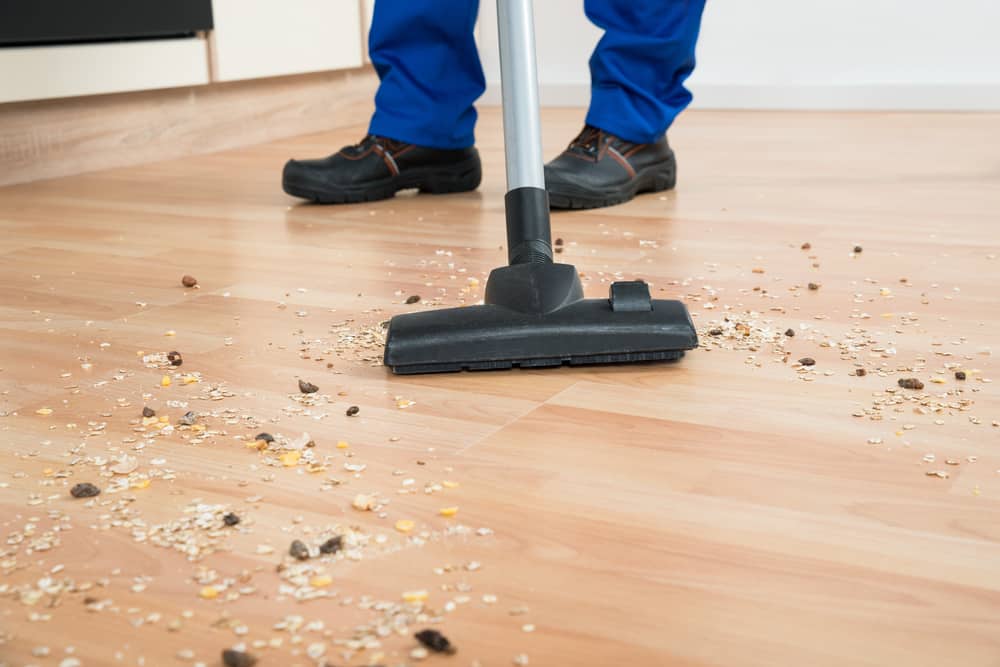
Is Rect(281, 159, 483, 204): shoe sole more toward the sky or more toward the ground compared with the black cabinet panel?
more toward the ground

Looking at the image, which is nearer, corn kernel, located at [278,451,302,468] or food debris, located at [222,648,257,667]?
food debris, located at [222,648,257,667]

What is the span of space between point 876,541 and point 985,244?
0.92 metres

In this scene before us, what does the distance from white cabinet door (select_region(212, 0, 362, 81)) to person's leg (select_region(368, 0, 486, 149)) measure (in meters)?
0.68

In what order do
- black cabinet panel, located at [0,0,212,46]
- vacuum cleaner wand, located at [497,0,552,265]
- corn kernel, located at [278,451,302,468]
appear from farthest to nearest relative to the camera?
black cabinet panel, located at [0,0,212,46], vacuum cleaner wand, located at [497,0,552,265], corn kernel, located at [278,451,302,468]

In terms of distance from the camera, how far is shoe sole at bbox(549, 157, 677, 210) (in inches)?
68.0

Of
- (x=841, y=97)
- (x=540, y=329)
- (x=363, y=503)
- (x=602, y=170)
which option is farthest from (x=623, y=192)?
(x=841, y=97)

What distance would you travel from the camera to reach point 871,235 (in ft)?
4.94

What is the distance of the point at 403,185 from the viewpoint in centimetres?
189

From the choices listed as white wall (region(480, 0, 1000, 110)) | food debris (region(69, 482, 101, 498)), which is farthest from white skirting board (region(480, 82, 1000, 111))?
food debris (region(69, 482, 101, 498))

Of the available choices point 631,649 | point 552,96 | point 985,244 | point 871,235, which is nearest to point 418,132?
point 871,235

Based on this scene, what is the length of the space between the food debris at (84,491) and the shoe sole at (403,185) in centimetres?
115

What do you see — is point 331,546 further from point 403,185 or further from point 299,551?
point 403,185

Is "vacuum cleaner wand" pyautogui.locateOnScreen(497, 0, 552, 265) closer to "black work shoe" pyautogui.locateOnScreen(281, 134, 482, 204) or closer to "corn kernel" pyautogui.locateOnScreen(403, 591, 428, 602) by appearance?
"corn kernel" pyautogui.locateOnScreen(403, 591, 428, 602)

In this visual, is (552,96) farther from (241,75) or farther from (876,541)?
(876,541)
